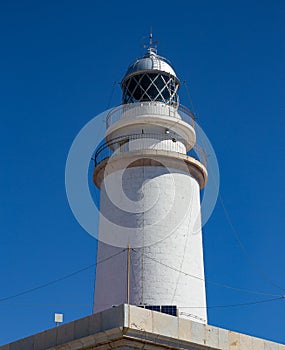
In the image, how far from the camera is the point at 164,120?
1766 cm

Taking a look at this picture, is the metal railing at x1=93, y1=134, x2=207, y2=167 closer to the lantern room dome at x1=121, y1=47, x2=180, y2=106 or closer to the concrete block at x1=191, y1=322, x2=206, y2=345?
the lantern room dome at x1=121, y1=47, x2=180, y2=106

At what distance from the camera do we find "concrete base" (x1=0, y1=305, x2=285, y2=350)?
1021 cm

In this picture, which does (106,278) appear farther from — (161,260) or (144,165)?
(144,165)

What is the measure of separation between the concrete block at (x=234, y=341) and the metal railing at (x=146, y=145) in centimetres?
669

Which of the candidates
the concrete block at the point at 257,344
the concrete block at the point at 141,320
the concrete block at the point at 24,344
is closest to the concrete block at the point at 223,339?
the concrete block at the point at 257,344

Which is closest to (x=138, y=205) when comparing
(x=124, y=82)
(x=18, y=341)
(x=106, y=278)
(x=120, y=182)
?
(x=120, y=182)

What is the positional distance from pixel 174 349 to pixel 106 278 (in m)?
5.96

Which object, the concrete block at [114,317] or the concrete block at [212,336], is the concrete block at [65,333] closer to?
the concrete block at [114,317]

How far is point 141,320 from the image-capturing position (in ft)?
33.8

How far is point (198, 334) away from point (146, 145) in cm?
730

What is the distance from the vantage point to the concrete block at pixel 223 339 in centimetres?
1114

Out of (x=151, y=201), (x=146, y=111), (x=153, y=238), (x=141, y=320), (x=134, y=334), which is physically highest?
(x=146, y=111)

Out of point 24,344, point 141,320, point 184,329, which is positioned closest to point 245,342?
point 184,329

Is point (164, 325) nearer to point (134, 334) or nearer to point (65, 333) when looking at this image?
point (134, 334)
